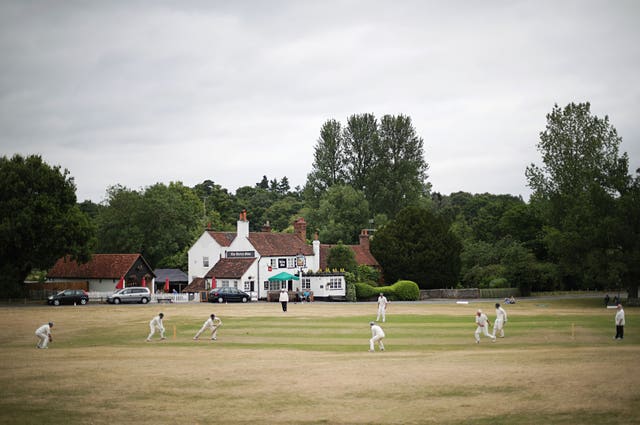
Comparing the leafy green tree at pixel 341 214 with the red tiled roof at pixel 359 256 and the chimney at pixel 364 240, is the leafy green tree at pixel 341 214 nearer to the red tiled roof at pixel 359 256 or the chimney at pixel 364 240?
the chimney at pixel 364 240

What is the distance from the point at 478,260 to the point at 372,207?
1819 cm

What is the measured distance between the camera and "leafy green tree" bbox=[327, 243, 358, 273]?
74.0m

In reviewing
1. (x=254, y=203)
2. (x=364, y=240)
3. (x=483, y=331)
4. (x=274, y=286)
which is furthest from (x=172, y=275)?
(x=254, y=203)

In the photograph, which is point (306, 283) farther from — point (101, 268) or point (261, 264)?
point (101, 268)

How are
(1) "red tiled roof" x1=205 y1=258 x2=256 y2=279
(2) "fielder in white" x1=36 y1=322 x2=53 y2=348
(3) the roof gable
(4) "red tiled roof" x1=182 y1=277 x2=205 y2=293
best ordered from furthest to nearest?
1. (3) the roof gable
2. (4) "red tiled roof" x1=182 y1=277 x2=205 y2=293
3. (1) "red tiled roof" x1=205 y1=258 x2=256 y2=279
4. (2) "fielder in white" x1=36 y1=322 x2=53 y2=348

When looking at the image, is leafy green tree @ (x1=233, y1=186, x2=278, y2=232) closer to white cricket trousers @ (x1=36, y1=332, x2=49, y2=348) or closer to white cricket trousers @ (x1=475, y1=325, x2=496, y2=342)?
white cricket trousers @ (x1=36, y1=332, x2=49, y2=348)

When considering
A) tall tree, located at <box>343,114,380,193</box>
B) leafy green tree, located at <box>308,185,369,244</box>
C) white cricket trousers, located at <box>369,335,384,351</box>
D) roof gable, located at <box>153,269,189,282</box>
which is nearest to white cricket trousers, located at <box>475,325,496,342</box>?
white cricket trousers, located at <box>369,335,384,351</box>

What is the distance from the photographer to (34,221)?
61.1m

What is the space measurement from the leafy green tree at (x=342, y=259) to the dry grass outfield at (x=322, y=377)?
35.7 metres

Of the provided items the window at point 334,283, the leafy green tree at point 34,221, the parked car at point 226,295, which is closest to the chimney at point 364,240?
the window at point 334,283

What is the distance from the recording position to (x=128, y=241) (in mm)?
87750

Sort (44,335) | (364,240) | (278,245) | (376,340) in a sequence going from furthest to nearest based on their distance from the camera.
→ (364,240) < (278,245) < (44,335) < (376,340)

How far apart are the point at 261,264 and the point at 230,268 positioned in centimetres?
359

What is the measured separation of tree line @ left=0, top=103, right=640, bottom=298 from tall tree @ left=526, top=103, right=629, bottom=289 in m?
0.11
